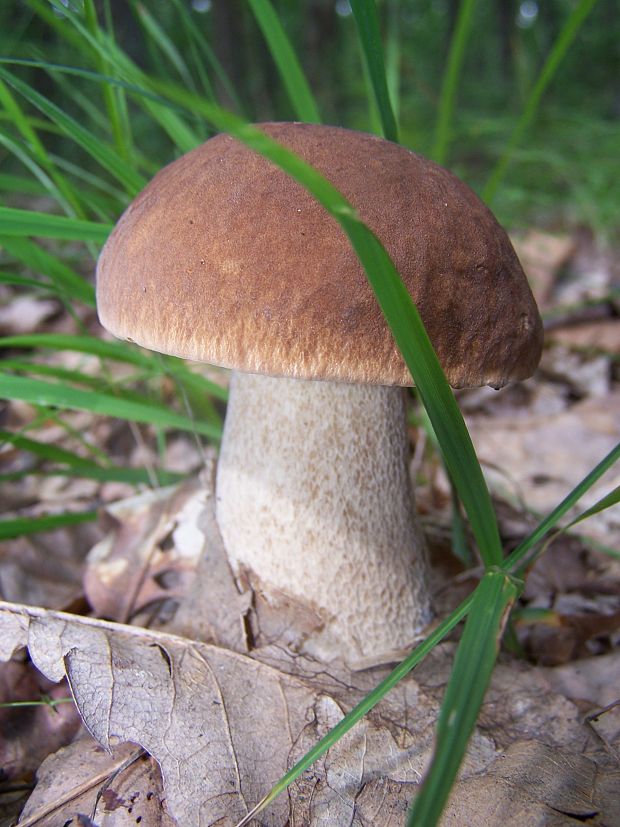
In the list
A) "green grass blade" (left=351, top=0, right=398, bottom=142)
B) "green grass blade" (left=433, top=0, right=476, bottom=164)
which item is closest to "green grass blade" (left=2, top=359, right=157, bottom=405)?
"green grass blade" (left=351, top=0, right=398, bottom=142)

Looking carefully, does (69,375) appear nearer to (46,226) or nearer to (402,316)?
(46,226)

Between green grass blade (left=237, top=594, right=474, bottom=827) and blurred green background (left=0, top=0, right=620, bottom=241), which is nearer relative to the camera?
green grass blade (left=237, top=594, right=474, bottom=827)

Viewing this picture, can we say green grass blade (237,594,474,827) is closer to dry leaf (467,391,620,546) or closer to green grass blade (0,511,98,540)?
green grass blade (0,511,98,540)

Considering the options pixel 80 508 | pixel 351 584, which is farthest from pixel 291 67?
pixel 80 508

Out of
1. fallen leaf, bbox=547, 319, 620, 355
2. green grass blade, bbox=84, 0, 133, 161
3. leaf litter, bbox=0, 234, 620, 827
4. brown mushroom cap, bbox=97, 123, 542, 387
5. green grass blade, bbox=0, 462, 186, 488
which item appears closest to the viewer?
brown mushroom cap, bbox=97, 123, 542, 387

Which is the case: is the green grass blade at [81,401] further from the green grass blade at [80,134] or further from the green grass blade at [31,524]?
the green grass blade at [80,134]

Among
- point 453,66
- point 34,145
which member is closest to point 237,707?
point 34,145

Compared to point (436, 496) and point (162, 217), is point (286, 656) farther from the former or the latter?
point (436, 496)

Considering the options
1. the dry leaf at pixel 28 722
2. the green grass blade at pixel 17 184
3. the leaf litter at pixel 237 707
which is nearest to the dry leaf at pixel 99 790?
the leaf litter at pixel 237 707
